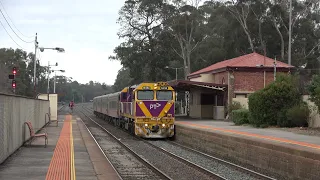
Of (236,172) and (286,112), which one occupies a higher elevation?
(286,112)

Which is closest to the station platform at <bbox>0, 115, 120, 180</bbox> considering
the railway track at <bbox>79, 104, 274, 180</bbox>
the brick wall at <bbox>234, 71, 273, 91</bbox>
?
the railway track at <bbox>79, 104, 274, 180</bbox>

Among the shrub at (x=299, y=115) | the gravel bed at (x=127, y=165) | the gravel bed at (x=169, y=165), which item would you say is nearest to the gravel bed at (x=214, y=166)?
the gravel bed at (x=169, y=165)

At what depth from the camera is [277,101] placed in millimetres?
26281

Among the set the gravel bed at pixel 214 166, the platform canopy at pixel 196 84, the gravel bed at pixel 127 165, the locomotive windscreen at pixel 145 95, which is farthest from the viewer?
the platform canopy at pixel 196 84

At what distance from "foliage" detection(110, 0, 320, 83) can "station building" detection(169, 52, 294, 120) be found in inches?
719

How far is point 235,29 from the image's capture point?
61.8 m

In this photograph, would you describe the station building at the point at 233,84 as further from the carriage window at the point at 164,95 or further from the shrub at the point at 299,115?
the shrub at the point at 299,115

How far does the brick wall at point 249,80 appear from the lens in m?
39.7

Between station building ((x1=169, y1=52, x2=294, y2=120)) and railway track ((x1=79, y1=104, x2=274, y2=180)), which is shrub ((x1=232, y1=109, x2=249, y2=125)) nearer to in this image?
station building ((x1=169, y1=52, x2=294, y2=120))

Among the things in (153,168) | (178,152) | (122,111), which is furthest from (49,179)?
(122,111)

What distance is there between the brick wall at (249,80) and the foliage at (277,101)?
12.6 meters

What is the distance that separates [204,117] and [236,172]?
29411 millimetres

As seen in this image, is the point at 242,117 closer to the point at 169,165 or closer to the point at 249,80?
the point at 249,80

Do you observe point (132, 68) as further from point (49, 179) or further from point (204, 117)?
point (49, 179)
